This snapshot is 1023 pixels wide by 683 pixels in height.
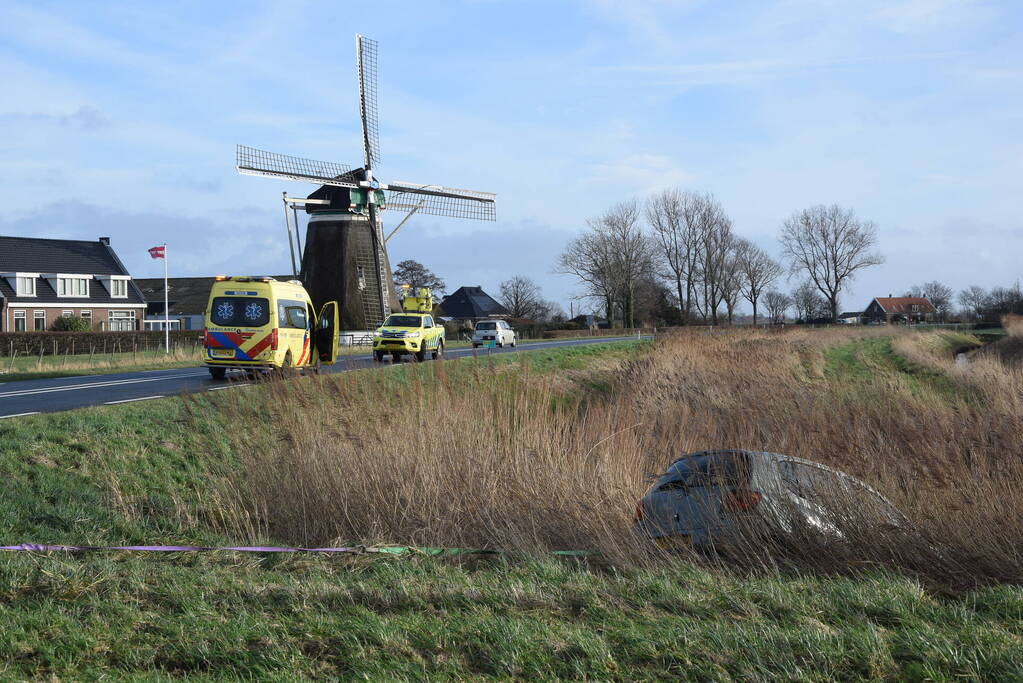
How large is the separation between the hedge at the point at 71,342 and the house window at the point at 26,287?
18106mm

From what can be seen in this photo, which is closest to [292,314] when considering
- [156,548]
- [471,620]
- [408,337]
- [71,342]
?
[408,337]

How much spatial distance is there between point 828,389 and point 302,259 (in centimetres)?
3189

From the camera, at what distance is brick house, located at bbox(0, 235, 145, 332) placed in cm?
5641

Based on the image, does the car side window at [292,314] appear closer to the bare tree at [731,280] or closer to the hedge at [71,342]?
the hedge at [71,342]

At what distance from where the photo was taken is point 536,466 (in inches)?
373

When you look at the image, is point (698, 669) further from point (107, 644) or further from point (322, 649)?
point (107, 644)

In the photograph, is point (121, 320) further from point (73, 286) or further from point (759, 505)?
point (759, 505)

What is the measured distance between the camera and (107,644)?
5.00 metres

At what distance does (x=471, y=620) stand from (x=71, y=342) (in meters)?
37.0

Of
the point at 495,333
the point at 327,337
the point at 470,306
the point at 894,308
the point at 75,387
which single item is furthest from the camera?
the point at 894,308

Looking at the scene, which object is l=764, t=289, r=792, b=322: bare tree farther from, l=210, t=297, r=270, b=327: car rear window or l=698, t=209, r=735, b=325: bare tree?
l=210, t=297, r=270, b=327: car rear window

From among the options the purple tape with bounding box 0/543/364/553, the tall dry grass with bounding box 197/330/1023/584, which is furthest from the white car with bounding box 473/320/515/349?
the purple tape with bounding box 0/543/364/553

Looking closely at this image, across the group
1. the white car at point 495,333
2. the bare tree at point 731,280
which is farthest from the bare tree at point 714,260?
the white car at point 495,333

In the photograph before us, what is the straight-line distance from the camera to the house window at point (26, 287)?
5644 cm
